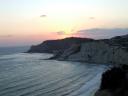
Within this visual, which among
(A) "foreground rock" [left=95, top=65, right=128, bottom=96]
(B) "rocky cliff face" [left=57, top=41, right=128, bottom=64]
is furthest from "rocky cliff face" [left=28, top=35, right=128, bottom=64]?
(A) "foreground rock" [left=95, top=65, right=128, bottom=96]

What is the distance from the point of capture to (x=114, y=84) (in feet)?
115

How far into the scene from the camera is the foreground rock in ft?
105

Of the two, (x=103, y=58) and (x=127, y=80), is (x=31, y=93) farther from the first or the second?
(x=103, y=58)

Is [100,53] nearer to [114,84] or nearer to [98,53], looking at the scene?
[98,53]

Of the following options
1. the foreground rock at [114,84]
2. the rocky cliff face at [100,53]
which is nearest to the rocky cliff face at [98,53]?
the rocky cliff face at [100,53]

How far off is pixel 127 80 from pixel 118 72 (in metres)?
3.66

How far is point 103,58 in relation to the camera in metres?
104

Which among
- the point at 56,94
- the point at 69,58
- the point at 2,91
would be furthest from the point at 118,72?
the point at 69,58

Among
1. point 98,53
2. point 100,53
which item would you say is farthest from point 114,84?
point 98,53

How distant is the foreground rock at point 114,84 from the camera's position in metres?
31.9

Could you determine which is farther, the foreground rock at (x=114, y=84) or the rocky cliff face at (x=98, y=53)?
the rocky cliff face at (x=98, y=53)

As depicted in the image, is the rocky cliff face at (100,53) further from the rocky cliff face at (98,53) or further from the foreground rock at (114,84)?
the foreground rock at (114,84)

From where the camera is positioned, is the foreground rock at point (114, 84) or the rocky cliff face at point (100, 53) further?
the rocky cliff face at point (100, 53)

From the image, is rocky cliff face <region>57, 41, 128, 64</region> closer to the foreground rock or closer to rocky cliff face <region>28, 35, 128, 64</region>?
rocky cliff face <region>28, 35, 128, 64</region>
